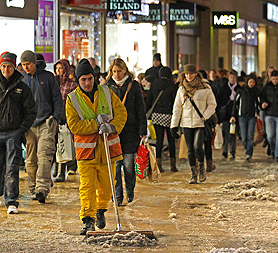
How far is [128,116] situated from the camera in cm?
861

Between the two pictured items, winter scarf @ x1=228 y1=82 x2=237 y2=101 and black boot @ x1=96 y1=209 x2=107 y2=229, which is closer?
black boot @ x1=96 y1=209 x2=107 y2=229

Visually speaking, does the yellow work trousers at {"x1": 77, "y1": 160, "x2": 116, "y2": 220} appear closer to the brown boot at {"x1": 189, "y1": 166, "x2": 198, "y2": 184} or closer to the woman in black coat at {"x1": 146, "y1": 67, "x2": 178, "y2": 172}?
the brown boot at {"x1": 189, "y1": 166, "x2": 198, "y2": 184}

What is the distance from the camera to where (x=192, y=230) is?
23.4ft

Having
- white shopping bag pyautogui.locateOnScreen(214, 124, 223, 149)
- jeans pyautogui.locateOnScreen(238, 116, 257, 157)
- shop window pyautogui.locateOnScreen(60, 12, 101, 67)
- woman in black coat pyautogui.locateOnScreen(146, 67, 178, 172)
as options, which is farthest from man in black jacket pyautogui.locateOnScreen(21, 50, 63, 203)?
shop window pyautogui.locateOnScreen(60, 12, 101, 67)

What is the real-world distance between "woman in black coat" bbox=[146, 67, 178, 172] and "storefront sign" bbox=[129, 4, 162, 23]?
766 cm

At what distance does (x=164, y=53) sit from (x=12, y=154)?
53.0ft

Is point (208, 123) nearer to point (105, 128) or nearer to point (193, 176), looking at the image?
point (193, 176)

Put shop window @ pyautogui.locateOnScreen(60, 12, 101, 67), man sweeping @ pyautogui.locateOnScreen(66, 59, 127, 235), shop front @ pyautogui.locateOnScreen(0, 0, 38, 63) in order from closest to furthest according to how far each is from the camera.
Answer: man sweeping @ pyautogui.locateOnScreen(66, 59, 127, 235) < shop front @ pyautogui.locateOnScreen(0, 0, 38, 63) < shop window @ pyautogui.locateOnScreen(60, 12, 101, 67)

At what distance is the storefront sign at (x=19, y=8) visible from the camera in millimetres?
11875

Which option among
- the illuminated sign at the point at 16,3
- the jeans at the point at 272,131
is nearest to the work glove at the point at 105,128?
the illuminated sign at the point at 16,3

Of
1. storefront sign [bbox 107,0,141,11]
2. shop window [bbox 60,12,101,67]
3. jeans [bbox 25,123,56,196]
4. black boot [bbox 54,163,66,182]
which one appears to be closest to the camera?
jeans [bbox 25,123,56,196]

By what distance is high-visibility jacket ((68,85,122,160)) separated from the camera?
675 centimetres

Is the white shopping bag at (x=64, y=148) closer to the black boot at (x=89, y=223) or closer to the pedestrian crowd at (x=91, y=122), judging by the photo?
the pedestrian crowd at (x=91, y=122)

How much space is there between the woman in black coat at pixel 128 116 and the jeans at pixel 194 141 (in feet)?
6.72
